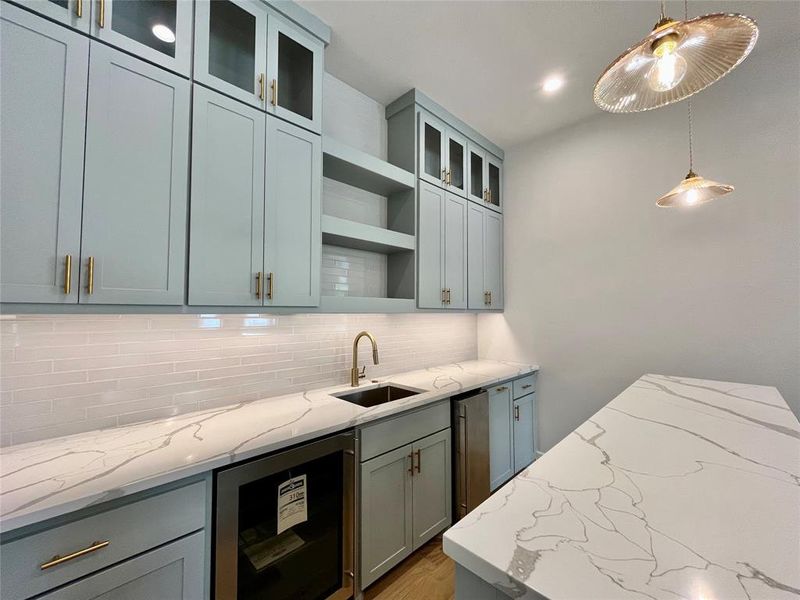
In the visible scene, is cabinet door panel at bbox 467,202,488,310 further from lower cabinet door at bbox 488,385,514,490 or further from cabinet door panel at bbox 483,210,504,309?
lower cabinet door at bbox 488,385,514,490

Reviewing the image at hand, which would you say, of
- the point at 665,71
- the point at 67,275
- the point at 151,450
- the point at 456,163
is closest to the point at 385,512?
the point at 151,450

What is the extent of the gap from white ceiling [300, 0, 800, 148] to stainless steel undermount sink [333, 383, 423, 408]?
2.12m

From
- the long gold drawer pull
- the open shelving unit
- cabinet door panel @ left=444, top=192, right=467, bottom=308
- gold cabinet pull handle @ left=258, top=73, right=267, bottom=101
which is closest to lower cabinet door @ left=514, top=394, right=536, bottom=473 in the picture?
cabinet door panel @ left=444, top=192, right=467, bottom=308

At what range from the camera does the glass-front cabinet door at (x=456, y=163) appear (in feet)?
8.63

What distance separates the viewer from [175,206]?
1.32 m

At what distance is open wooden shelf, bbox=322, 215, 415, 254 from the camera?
1902 millimetres

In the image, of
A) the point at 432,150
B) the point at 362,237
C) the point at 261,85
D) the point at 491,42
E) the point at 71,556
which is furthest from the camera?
the point at 432,150

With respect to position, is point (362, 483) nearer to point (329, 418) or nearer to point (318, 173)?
point (329, 418)

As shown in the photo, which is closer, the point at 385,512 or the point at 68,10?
the point at 68,10

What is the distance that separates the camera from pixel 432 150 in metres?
2.53

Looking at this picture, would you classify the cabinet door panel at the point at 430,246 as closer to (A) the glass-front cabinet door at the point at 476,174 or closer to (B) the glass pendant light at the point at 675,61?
(A) the glass-front cabinet door at the point at 476,174

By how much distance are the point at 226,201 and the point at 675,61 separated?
1.70m

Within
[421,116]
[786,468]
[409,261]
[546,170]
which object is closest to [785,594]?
[786,468]

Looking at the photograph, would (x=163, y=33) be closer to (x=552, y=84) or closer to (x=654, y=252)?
(x=552, y=84)
